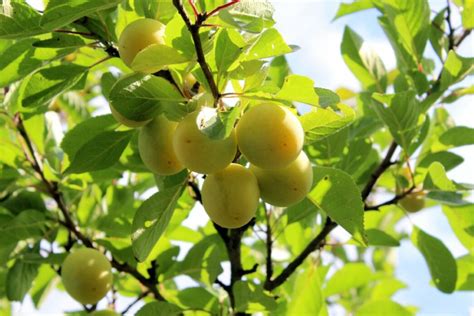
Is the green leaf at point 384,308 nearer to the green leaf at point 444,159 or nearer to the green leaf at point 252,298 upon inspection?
the green leaf at point 444,159

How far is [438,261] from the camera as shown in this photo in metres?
1.99

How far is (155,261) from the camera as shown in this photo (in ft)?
6.36

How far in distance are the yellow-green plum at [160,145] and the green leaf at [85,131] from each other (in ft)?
1.18

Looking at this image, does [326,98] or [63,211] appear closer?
[326,98]

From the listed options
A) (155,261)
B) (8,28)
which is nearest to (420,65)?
(155,261)

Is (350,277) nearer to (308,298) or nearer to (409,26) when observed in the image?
(308,298)

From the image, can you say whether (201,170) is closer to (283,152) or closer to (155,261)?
(283,152)

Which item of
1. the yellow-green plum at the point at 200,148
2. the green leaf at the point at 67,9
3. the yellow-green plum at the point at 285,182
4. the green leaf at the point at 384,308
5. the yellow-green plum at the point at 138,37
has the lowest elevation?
the green leaf at the point at 384,308

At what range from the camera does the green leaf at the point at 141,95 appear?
1168 mm

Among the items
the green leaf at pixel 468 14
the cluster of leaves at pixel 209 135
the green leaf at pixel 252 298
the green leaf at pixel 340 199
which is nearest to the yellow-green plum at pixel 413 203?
the cluster of leaves at pixel 209 135

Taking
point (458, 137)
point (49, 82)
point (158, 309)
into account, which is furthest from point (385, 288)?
point (49, 82)

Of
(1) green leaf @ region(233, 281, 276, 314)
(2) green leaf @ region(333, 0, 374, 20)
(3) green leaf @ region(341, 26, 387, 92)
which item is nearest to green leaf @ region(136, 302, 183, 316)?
(1) green leaf @ region(233, 281, 276, 314)

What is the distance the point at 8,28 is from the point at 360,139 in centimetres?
112

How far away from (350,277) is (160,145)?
1.21m
